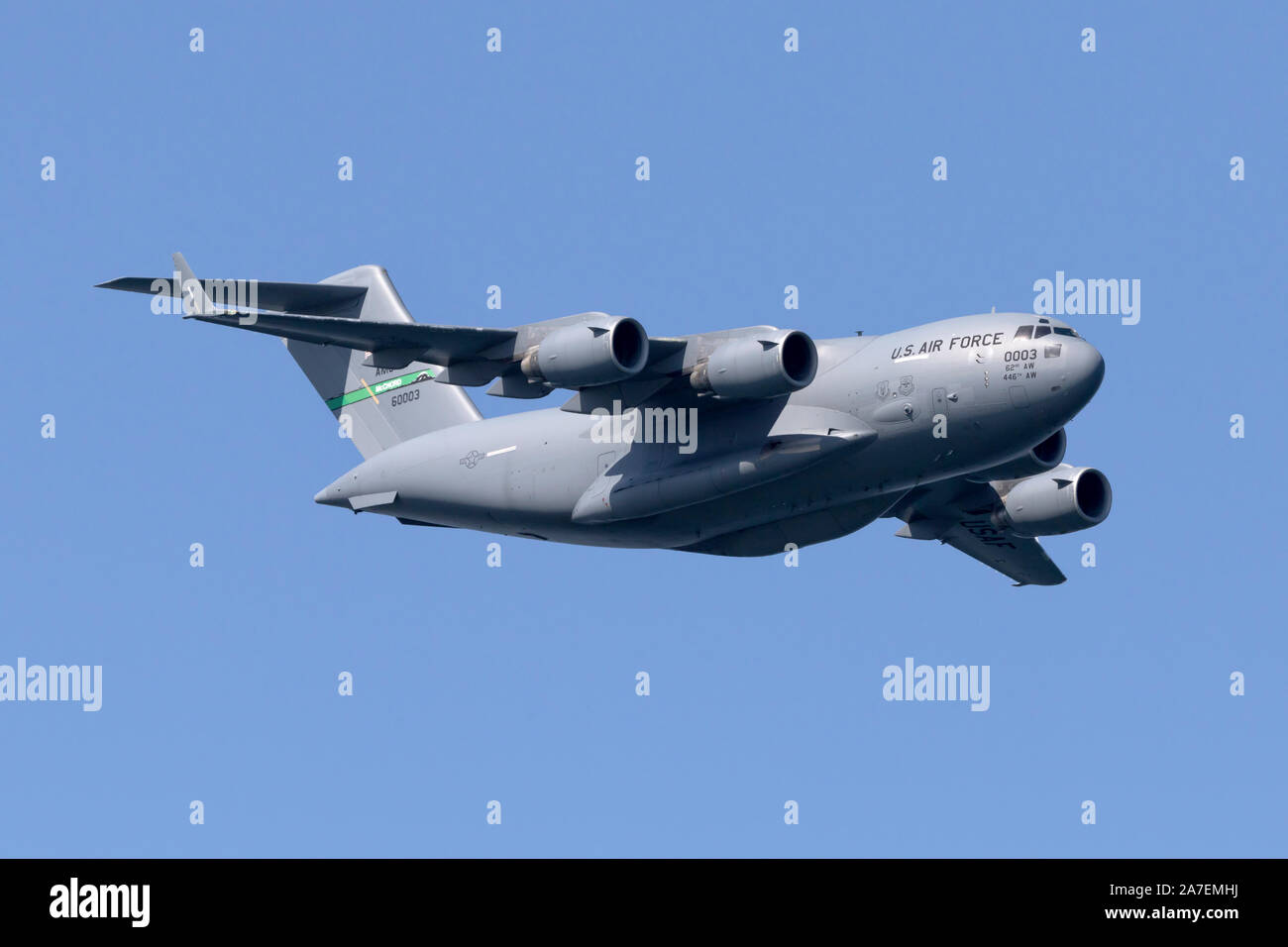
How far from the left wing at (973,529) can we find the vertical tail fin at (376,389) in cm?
634

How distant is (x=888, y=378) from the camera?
22.3 meters

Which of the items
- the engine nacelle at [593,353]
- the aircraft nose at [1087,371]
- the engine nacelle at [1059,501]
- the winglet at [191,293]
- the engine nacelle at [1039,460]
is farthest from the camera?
the engine nacelle at [1059,501]

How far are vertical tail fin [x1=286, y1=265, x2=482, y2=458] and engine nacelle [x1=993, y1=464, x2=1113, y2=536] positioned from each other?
766cm

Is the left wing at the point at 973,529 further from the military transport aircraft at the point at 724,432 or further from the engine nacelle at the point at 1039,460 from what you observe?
the engine nacelle at the point at 1039,460

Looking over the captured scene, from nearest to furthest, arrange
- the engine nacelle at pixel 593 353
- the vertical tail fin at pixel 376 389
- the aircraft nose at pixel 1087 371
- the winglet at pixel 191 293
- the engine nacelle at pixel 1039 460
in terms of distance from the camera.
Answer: the aircraft nose at pixel 1087 371 → the engine nacelle at pixel 593 353 → the winglet at pixel 191 293 → the engine nacelle at pixel 1039 460 → the vertical tail fin at pixel 376 389

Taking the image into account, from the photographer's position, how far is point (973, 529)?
27.1m

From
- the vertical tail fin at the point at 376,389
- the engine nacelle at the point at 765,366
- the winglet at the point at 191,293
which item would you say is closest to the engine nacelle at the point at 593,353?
the engine nacelle at the point at 765,366

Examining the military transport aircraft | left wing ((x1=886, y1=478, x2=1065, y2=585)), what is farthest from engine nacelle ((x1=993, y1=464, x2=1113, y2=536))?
left wing ((x1=886, y1=478, x2=1065, y2=585))

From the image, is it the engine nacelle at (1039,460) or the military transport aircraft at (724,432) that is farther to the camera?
the engine nacelle at (1039,460)

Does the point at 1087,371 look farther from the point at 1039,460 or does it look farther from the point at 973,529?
the point at 973,529

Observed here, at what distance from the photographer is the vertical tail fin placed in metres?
28.1

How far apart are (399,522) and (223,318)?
5041 millimetres

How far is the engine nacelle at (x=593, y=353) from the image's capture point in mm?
21906

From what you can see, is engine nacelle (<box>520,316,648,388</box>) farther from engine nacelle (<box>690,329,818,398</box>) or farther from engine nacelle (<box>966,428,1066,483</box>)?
engine nacelle (<box>966,428,1066,483</box>)
